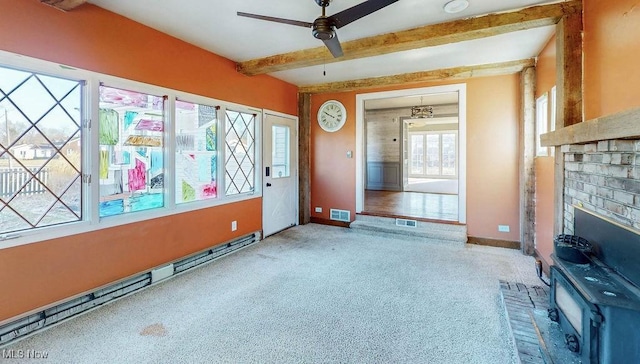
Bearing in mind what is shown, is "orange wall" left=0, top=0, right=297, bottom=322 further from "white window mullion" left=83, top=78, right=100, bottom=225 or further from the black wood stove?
the black wood stove

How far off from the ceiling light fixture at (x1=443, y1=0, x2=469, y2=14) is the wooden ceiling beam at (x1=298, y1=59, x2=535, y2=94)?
1.79 m

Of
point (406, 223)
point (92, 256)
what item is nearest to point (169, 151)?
point (92, 256)

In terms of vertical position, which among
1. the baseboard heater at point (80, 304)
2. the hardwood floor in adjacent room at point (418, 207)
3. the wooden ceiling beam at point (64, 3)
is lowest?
the baseboard heater at point (80, 304)

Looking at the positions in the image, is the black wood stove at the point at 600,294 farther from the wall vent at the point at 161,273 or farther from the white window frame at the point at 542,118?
the wall vent at the point at 161,273

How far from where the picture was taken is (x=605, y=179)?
1853 millimetres

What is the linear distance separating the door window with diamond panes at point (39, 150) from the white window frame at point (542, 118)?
5.00 m

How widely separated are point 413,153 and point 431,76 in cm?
789

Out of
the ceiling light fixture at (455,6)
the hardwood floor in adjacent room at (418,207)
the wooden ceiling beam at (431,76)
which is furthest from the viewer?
the hardwood floor in adjacent room at (418,207)

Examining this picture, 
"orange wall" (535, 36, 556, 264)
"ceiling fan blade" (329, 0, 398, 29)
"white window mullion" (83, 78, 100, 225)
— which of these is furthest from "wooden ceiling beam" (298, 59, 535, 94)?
"white window mullion" (83, 78, 100, 225)

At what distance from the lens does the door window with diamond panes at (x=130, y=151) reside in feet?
8.97

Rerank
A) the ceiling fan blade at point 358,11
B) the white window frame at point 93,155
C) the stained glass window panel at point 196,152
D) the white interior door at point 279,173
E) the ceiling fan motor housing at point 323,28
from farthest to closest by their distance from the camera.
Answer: the white interior door at point 279,173
the stained glass window panel at point 196,152
the white window frame at point 93,155
the ceiling fan motor housing at point 323,28
the ceiling fan blade at point 358,11

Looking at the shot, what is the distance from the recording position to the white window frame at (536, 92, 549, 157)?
11.7ft

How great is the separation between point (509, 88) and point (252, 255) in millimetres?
4451

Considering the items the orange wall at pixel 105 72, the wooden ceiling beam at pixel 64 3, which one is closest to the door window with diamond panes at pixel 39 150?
the orange wall at pixel 105 72
